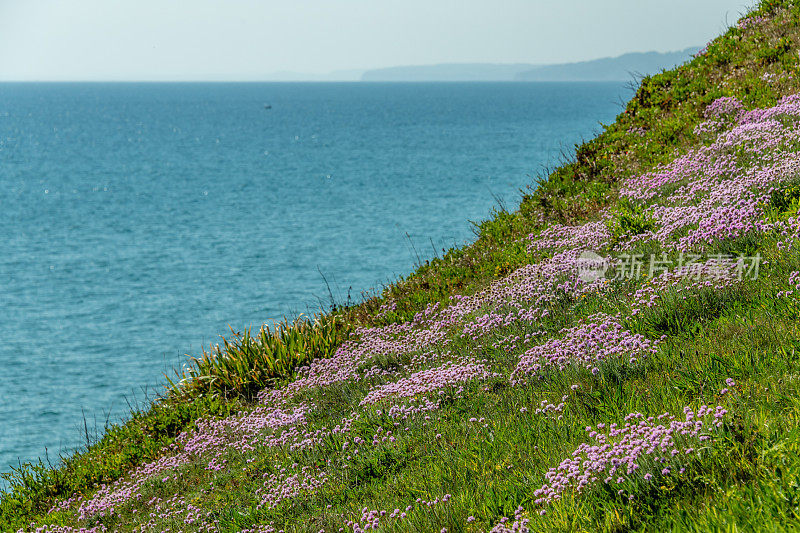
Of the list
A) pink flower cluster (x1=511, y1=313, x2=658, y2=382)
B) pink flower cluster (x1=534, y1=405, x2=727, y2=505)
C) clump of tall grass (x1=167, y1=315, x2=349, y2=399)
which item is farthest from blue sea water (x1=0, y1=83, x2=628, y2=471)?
pink flower cluster (x1=534, y1=405, x2=727, y2=505)

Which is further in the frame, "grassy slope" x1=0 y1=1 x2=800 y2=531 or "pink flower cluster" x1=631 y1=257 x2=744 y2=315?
"pink flower cluster" x1=631 y1=257 x2=744 y2=315

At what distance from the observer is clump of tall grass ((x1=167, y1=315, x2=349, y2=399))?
37.8 ft

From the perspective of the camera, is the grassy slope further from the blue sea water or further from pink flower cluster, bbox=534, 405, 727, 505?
the blue sea water

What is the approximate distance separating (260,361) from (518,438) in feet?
24.1

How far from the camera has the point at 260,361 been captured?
38.4 feet

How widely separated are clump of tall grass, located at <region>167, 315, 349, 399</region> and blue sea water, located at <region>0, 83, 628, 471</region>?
1388 millimetres

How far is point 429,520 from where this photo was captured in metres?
4.66

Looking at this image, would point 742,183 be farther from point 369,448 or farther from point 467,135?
point 467,135

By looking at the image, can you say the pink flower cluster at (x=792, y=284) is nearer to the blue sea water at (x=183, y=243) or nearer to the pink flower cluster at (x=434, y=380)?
the pink flower cluster at (x=434, y=380)

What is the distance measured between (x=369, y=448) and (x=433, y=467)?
127cm

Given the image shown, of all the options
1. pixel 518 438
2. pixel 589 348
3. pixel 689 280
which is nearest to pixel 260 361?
pixel 589 348

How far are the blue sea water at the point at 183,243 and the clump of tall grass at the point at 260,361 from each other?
1388mm

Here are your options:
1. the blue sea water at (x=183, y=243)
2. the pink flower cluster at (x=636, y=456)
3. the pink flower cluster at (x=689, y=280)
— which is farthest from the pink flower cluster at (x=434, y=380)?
the blue sea water at (x=183, y=243)

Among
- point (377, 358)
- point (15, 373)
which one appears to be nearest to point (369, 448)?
point (377, 358)
